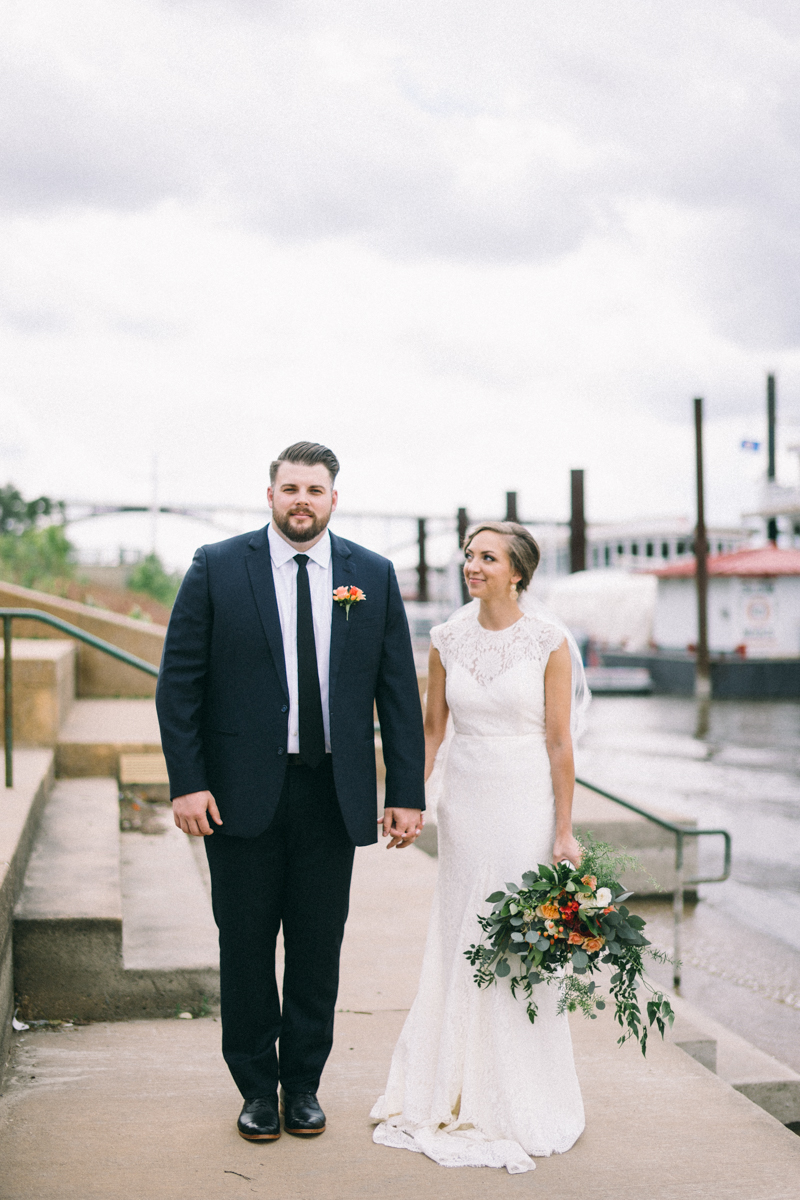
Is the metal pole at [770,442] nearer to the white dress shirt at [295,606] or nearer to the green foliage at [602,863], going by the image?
the green foliage at [602,863]

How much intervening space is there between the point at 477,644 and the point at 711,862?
6.70 metres

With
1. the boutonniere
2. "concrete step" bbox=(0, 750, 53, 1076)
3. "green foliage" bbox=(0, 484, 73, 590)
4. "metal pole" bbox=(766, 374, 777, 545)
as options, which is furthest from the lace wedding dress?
"metal pole" bbox=(766, 374, 777, 545)

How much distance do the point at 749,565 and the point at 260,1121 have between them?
29130 mm

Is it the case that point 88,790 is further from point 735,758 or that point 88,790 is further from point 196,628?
point 735,758

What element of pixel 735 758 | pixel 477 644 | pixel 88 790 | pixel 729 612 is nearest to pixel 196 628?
pixel 477 644

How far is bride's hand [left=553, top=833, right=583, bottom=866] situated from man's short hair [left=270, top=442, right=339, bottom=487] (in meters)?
1.27

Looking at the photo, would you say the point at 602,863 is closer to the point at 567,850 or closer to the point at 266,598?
the point at 567,850

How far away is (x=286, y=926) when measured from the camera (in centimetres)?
312

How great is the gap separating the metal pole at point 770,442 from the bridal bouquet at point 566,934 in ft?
129

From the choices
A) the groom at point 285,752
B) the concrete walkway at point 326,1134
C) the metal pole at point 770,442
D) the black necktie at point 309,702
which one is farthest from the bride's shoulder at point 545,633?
the metal pole at point 770,442

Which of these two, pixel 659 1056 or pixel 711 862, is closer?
pixel 659 1056

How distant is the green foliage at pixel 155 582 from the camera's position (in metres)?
17.1

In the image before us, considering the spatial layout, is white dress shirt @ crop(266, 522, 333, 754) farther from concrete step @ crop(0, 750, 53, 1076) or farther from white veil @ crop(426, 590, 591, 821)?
concrete step @ crop(0, 750, 53, 1076)

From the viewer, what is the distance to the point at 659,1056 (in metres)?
3.78
